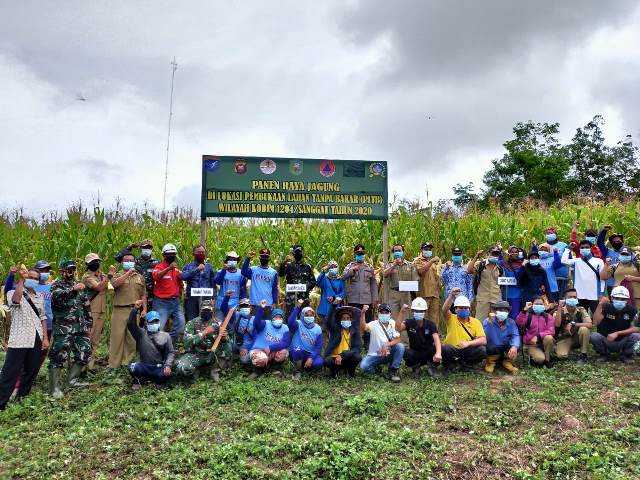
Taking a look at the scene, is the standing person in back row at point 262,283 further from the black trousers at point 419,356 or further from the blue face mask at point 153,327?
the black trousers at point 419,356

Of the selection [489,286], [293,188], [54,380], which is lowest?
[54,380]

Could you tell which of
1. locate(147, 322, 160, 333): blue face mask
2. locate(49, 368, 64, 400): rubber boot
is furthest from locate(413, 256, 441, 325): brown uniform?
locate(49, 368, 64, 400): rubber boot

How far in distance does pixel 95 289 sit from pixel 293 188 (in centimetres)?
414

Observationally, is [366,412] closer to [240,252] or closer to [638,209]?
[240,252]

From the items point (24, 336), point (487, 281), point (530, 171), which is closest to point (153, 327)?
point (24, 336)

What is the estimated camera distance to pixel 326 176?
1060cm

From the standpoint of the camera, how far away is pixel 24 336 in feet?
23.9

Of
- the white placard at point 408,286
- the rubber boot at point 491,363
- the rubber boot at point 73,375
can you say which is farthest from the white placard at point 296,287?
the rubber boot at point 73,375

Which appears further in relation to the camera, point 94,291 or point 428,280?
point 428,280

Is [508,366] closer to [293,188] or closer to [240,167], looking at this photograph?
[293,188]

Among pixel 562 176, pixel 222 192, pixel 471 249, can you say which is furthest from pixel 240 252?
pixel 562 176

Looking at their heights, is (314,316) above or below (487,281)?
below

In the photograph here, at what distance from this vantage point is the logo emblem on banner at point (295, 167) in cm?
1053

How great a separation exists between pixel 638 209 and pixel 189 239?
467 inches
